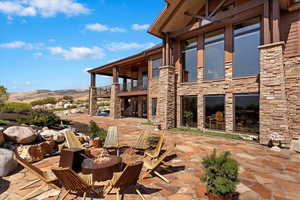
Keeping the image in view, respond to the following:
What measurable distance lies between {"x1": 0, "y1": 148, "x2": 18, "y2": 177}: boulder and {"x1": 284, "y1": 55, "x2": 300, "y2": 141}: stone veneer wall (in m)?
10.8

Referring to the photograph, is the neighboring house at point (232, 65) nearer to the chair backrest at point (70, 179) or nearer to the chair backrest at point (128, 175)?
the chair backrest at point (128, 175)

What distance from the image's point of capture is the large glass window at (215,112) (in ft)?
32.7

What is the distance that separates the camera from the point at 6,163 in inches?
174

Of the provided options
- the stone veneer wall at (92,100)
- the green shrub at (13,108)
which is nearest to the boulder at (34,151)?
the green shrub at (13,108)

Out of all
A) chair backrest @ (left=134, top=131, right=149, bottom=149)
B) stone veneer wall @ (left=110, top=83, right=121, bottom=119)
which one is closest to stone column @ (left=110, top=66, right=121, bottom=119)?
stone veneer wall @ (left=110, top=83, right=121, bottom=119)

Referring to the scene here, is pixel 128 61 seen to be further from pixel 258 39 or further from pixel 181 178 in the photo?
pixel 181 178

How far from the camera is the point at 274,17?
7.37 meters

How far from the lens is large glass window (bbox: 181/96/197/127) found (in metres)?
11.2

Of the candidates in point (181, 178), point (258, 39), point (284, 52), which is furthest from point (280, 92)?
point (181, 178)

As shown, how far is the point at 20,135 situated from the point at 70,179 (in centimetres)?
482

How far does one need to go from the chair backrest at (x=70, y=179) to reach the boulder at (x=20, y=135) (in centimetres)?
448

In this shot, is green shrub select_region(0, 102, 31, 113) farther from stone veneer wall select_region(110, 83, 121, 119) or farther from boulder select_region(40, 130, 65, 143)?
stone veneer wall select_region(110, 83, 121, 119)

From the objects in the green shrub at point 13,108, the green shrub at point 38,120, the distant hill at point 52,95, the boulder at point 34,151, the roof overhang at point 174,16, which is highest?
the roof overhang at point 174,16

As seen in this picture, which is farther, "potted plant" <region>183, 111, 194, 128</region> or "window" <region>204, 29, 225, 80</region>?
"potted plant" <region>183, 111, 194, 128</region>
